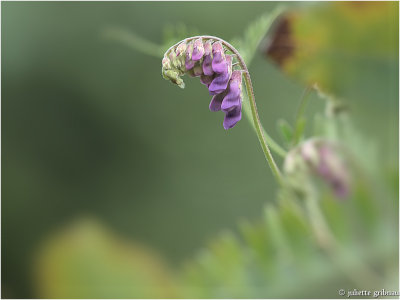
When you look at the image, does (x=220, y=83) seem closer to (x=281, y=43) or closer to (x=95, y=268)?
(x=281, y=43)

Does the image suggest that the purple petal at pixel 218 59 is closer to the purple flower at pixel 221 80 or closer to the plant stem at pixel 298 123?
the purple flower at pixel 221 80

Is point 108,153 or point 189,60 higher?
point 189,60

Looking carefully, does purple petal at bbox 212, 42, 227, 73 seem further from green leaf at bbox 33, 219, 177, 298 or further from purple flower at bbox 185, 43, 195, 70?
green leaf at bbox 33, 219, 177, 298

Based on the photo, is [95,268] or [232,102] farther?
[95,268]

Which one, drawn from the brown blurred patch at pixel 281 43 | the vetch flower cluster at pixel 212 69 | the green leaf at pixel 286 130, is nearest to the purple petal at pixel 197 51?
the vetch flower cluster at pixel 212 69

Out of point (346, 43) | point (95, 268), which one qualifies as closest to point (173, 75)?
point (346, 43)

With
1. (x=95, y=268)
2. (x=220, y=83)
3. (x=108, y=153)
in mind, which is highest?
(x=220, y=83)
